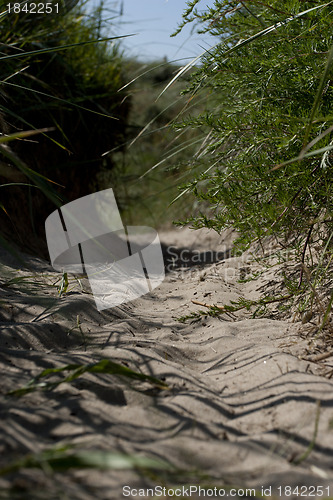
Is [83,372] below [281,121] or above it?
below

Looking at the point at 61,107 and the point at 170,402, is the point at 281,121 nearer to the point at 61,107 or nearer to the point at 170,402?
the point at 170,402

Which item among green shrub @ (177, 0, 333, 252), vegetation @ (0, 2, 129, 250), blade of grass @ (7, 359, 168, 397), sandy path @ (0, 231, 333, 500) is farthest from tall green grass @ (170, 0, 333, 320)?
vegetation @ (0, 2, 129, 250)

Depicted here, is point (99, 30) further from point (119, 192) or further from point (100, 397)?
point (100, 397)

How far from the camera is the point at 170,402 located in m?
1.24

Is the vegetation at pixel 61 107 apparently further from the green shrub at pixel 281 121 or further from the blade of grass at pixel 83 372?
the blade of grass at pixel 83 372

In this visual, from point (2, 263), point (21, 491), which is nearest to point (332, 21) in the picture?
point (21, 491)

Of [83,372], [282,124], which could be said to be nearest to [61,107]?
[282,124]

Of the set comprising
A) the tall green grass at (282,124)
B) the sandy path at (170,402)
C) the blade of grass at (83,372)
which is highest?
the tall green grass at (282,124)

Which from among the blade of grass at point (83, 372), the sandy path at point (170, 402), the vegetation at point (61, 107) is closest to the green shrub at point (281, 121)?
the sandy path at point (170, 402)

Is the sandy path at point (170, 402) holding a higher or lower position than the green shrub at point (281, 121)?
lower

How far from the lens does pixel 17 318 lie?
1935 mm

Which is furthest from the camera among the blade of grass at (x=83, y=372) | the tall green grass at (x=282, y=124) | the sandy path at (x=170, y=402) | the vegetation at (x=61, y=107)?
the vegetation at (x=61, y=107)

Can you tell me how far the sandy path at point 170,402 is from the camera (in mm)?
894

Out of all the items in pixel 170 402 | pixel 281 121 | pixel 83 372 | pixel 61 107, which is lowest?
pixel 170 402
